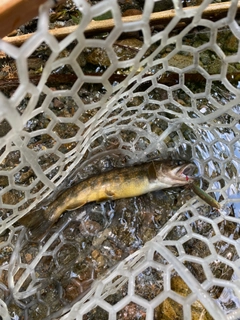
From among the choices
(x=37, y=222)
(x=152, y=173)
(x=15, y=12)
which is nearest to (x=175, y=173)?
(x=152, y=173)

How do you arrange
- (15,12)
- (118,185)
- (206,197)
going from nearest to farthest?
1. (15,12)
2. (206,197)
3. (118,185)

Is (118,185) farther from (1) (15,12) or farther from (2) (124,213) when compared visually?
(1) (15,12)

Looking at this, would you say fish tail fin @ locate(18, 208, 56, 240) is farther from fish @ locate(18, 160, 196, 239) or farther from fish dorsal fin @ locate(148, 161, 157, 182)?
fish dorsal fin @ locate(148, 161, 157, 182)

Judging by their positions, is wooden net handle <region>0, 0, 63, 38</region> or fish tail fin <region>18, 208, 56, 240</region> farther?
fish tail fin <region>18, 208, 56, 240</region>

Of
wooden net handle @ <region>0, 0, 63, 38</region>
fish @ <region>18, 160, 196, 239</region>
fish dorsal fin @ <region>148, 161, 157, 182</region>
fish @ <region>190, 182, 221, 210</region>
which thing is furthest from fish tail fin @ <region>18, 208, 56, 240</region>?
wooden net handle @ <region>0, 0, 63, 38</region>

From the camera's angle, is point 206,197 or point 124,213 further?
point 124,213

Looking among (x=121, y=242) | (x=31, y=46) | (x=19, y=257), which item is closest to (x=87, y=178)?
(x=121, y=242)

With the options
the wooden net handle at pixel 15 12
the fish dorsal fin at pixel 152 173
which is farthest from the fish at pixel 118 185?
the wooden net handle at pixel 15 12

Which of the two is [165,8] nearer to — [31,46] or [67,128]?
[67,128]
